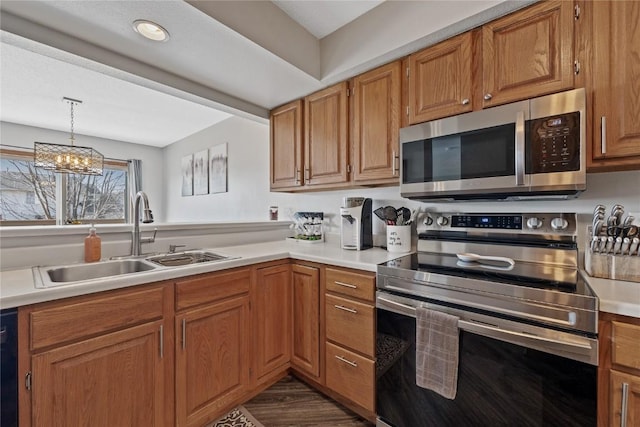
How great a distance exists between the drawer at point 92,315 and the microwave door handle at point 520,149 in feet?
5.72

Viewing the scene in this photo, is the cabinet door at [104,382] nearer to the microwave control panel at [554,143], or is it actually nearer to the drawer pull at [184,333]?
the drawer pull at [184,333]

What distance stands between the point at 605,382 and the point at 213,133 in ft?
14.8

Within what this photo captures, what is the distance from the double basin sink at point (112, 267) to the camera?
1.37 meters

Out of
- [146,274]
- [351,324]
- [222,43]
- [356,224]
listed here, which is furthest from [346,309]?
[222,43]

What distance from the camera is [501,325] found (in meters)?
1.05

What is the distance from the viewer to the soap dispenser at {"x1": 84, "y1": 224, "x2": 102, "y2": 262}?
5.13ft

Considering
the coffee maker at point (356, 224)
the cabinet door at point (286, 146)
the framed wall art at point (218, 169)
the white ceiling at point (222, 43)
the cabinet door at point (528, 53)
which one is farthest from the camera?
the framed wall art at point (218, 169)

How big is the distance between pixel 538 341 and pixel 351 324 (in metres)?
0.84

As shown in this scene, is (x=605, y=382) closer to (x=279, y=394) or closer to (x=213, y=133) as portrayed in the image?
(x=279, y=394)

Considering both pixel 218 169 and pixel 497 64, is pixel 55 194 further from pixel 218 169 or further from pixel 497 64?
pixel 497 64

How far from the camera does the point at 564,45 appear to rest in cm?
122

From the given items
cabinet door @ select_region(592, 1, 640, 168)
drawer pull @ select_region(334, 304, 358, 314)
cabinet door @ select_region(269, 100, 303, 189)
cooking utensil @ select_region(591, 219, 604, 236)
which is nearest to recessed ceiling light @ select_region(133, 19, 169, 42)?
cabinet door @ select_region(269, 100, 303, 189)

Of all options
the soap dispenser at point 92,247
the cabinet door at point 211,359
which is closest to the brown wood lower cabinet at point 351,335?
the cabinet door at point 211,359

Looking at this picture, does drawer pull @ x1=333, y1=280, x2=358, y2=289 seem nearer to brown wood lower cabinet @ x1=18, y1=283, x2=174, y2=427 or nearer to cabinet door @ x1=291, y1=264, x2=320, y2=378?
cabinet door @ x1=291, y1=264, x2=320, y2=378
